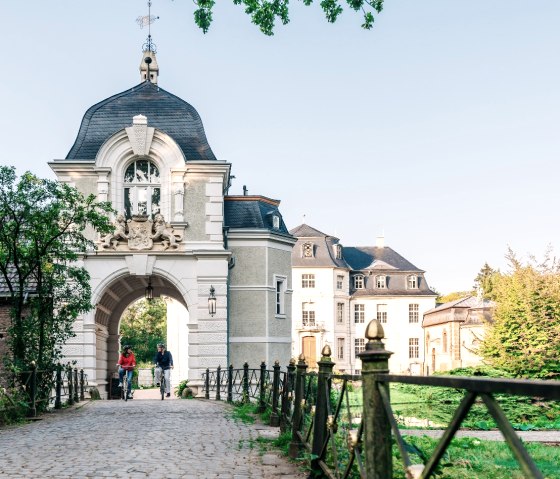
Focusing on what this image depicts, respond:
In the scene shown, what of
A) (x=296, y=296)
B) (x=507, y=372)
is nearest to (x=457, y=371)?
(x=507, y=372)

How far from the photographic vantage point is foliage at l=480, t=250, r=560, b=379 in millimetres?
24984

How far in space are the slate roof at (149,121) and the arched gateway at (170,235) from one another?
0.12 feet

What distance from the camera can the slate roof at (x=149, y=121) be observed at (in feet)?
89.2

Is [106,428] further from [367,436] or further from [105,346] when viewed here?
[105,346]

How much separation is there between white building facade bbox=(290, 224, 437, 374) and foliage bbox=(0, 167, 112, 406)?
43.2 meters

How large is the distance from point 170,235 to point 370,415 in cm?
2220

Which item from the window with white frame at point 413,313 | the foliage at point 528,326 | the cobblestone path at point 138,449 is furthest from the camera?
the window with white frame at point 413,313

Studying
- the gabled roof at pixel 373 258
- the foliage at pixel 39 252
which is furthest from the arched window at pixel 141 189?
the gabled roof at pixel 373 258

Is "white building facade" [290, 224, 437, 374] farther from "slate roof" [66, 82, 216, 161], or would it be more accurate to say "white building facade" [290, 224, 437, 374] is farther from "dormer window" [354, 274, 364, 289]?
"slate roof" [66, 82, 216, 161]

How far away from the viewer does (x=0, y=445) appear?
10469 millimetres

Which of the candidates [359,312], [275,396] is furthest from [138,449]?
[359,312]

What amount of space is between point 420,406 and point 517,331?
2266 centimetres

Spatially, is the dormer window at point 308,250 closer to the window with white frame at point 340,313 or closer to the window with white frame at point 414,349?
the window with white frame at point 340,313

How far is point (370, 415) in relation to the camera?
4.39 meters
